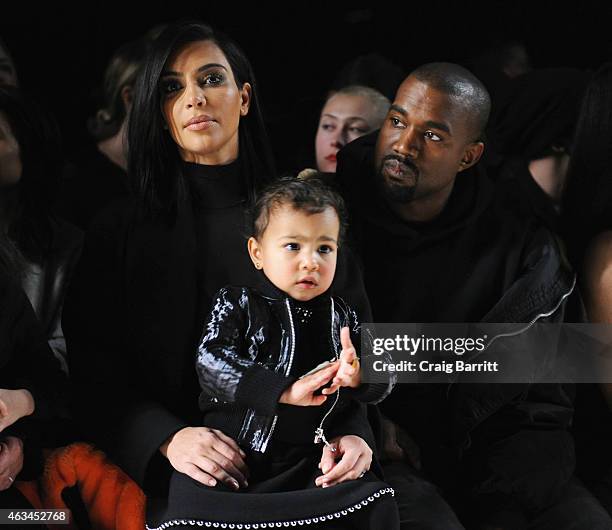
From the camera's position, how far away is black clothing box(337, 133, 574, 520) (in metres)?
1.95

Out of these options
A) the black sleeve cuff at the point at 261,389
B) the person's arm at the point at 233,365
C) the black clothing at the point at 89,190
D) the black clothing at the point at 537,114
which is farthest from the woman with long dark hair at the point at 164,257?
the black clothing at the point at 537,114

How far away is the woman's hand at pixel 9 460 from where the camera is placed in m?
1.70

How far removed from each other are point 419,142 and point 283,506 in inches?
30.5

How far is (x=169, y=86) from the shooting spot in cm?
182

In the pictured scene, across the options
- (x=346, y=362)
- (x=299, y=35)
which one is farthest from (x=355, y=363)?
(x=299, y=35)

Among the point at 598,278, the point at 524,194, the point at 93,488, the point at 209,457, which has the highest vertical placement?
the point at 524,194

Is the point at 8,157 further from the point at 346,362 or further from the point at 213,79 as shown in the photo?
the point at 346,362

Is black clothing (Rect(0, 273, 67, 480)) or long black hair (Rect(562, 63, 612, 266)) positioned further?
long black hair (Rect(562, 63, 612, 266))

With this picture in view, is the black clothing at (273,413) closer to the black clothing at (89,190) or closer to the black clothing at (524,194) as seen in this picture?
the black clothing at (524,194)

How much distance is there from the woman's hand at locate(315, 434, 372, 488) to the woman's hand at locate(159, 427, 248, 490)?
0.13m

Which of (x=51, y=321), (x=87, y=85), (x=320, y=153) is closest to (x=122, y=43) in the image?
(x=87, y=85)

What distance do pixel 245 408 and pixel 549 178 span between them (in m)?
1.19

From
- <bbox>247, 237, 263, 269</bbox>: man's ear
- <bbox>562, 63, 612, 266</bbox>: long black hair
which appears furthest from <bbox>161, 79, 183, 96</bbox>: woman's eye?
<bbox>562, 63, 612, 266</bbox>: long black hair

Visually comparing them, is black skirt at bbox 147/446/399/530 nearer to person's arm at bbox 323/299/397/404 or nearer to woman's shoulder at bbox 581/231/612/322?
person's arm at bbox 323/299/397/404
